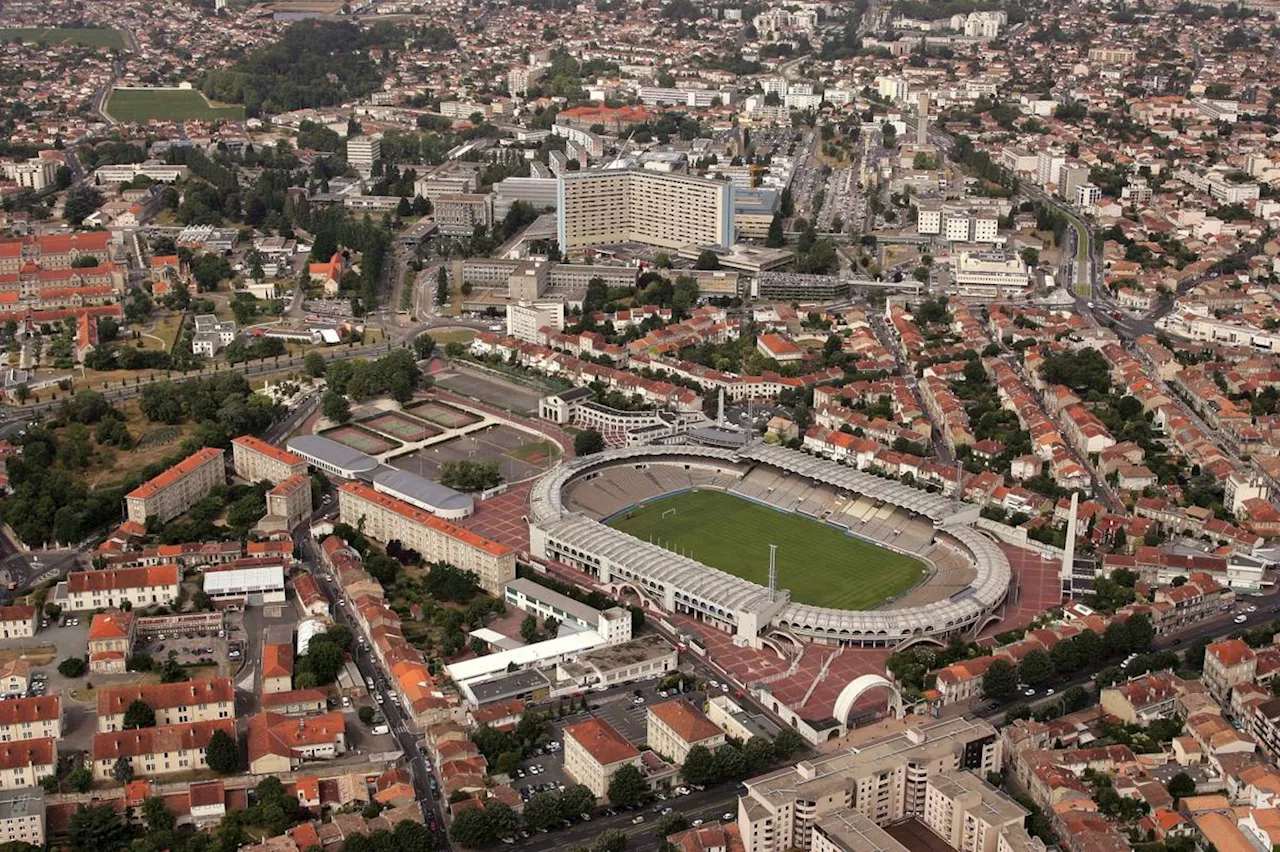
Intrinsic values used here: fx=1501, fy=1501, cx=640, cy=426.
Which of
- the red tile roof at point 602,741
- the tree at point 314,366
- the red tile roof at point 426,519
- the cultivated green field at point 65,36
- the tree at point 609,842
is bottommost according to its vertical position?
the tree at point 609,842

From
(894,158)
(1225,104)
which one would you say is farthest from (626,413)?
(1225,104)

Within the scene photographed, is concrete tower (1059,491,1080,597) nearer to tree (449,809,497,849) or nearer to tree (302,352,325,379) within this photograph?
tree (449,809,497,849)

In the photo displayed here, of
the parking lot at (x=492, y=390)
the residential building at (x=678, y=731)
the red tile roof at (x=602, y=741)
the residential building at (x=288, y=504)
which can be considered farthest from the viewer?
the parking lot at (x=492, y=390)

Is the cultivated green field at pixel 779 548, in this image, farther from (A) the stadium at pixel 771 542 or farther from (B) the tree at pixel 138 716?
(B) the tree at pixel 138 716

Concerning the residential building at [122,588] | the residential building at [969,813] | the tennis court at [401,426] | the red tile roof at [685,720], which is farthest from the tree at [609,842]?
the tennis court at [401,426]

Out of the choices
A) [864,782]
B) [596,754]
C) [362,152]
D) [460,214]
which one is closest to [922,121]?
[460,214]

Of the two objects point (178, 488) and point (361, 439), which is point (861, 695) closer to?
point (178, 488)
